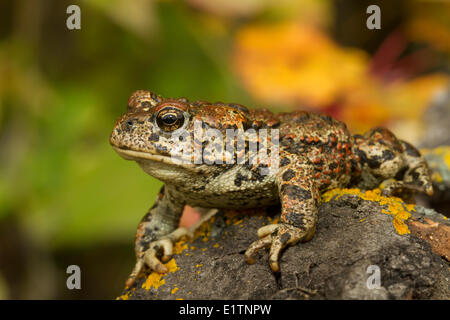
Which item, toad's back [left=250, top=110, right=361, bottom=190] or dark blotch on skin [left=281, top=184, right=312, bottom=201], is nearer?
dark blotch on skin [left=281, top=184, right=312, bottom=201]

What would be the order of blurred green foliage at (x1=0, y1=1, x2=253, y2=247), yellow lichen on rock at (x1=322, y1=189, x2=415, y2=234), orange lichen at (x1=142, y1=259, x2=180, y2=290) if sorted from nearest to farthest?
yellow lichen on rock at (x1=322, y1=189, x2=415, y2=234) → orange lichen at (x1=142, y1=259, x2=180, y2=290) → blurred green foliage at (x1=0, y1=1, x2=253, y2=247)

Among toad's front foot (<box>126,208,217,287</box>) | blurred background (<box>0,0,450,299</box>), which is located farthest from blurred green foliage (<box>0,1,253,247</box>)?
toad's front foot (<box>126,208,217,287</box>)

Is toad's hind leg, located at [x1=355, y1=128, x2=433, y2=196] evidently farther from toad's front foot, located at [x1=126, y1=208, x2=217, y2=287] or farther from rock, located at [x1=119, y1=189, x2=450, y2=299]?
toad's front foot, located at [x1=126, y1=208, x2=217, y2=287]

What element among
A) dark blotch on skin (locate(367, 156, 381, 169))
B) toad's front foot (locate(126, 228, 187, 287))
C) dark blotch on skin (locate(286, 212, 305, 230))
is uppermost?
dark blotch on skin (locate(367, 156, 381, 169))

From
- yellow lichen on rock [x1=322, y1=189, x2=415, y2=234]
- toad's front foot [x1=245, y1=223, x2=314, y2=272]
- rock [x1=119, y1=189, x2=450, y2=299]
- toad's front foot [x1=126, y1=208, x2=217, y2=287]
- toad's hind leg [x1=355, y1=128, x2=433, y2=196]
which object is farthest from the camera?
toad's hind leg [x1=355, y1=128, x2=433, y2=196]

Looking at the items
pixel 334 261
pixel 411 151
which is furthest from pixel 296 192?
pixel 411 151

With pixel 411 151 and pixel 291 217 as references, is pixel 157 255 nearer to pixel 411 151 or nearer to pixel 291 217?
pixel 291 217
